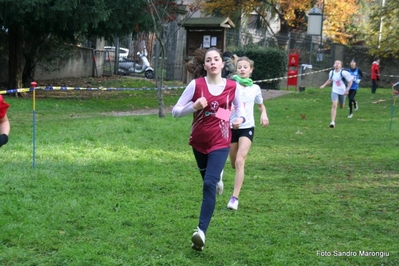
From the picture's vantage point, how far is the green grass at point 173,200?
5.58m

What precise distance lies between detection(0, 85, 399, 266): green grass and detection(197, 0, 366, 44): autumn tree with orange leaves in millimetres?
27597

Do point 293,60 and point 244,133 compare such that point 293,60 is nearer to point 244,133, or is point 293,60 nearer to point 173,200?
point 244,133

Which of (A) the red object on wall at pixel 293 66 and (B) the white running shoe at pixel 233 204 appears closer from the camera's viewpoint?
(B) the white running shoe at pixel 233 204

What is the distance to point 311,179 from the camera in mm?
9453

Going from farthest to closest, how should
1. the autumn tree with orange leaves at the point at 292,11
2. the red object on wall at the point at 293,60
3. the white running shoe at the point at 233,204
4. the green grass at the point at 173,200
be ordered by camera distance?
the autumn tree with orange leaves at the point at 292,11
the red object on wall at the point at 293,60
the white running shoe at the point at 233,204
the green grass at the point at 173,200

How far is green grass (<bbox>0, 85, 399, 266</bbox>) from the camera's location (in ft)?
18.3

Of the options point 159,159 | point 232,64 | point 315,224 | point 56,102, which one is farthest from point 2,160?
point 56,102

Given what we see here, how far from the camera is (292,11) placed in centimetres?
4206

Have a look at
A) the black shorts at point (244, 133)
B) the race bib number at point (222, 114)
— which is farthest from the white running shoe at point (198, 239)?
the black shorts at point (244, 133)

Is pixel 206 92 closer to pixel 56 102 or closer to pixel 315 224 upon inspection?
pixel 315 224

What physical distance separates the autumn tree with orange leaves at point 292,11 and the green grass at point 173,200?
27.6 m

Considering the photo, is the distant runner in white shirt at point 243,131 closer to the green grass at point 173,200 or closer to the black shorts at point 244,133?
the black shorts at point 244,133

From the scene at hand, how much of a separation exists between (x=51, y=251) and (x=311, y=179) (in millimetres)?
4934

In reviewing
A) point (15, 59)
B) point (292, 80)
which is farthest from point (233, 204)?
point (292, 80)
